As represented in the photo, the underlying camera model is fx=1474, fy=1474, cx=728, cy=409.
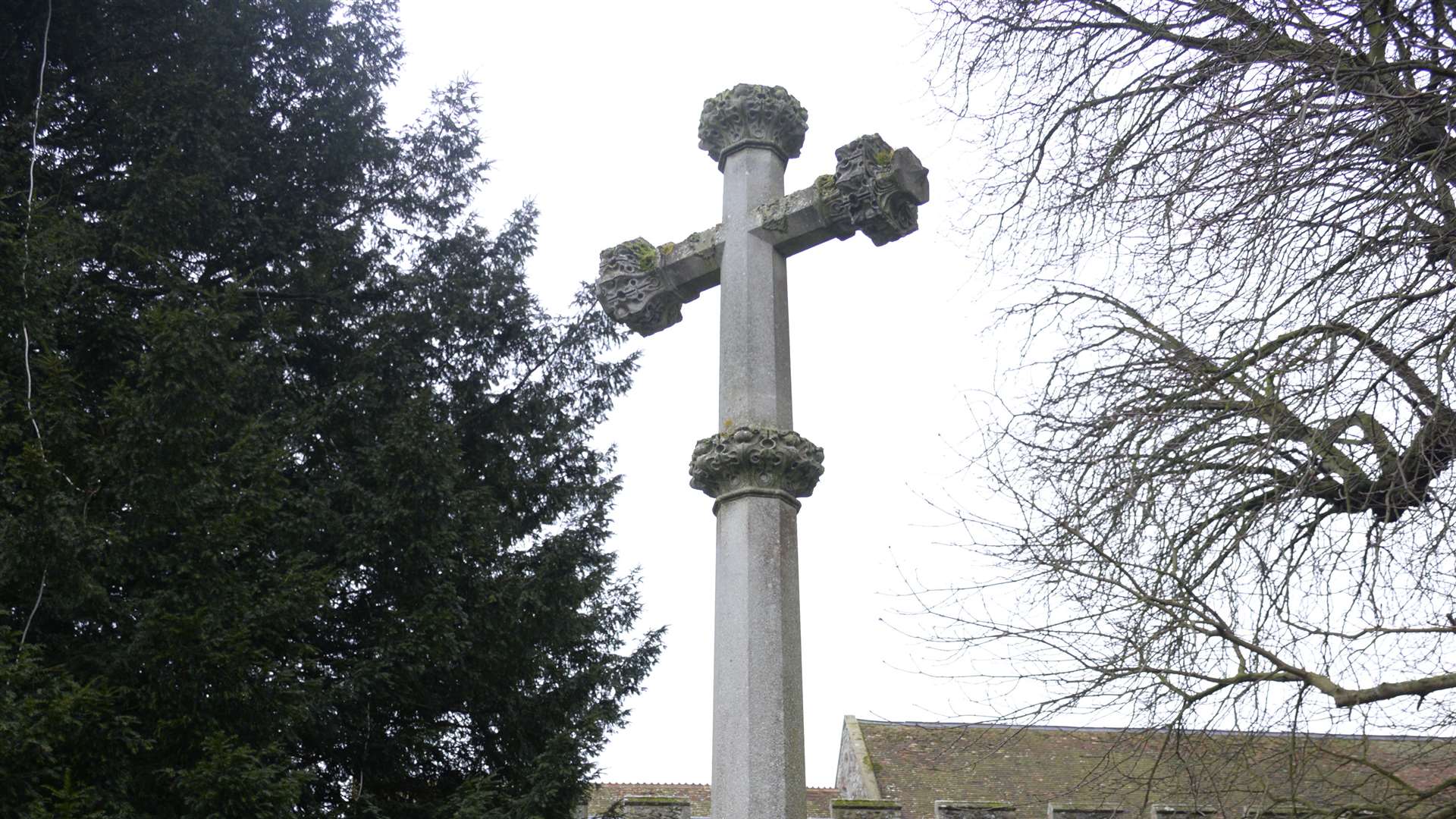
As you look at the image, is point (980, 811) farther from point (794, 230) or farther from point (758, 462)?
point (758, 462)

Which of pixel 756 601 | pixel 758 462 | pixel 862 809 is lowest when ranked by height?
Answer: pixel 756 601

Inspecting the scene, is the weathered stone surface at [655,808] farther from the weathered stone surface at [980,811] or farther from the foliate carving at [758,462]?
the foliate carving at [758,462]

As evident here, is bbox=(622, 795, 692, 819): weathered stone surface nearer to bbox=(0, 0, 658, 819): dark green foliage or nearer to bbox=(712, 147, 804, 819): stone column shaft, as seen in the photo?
bbox=(0, 0, 658, 819): dark green foliage

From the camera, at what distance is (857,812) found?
17906mm

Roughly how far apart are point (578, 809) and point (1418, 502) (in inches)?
342

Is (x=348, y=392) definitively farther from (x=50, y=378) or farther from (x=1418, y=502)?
(x=1418, y=502)

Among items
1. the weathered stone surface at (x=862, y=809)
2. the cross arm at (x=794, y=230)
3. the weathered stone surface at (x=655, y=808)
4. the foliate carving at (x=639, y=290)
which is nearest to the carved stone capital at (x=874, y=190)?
the cross arm at (x=794, y=230)

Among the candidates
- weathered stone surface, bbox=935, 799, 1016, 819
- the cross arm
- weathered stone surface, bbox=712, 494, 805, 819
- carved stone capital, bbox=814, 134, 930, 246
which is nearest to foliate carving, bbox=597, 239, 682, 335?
the cross arm

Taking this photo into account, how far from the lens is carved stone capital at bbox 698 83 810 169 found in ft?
17.2

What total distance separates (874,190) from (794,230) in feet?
1.05

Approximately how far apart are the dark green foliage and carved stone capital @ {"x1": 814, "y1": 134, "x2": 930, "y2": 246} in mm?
6159

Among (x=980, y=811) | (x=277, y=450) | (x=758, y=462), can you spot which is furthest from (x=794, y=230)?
(x=980, y=811)

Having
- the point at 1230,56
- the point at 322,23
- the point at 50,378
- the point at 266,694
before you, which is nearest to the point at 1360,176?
the point at 1230,56

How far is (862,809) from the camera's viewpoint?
17938 millimetres
